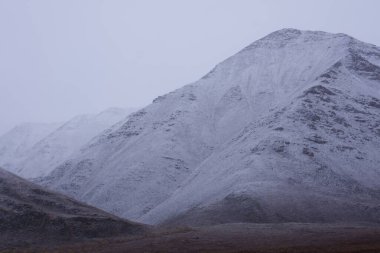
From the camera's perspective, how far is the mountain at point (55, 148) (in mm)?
150425

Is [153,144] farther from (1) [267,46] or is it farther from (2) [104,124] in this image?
(2) [104,124]

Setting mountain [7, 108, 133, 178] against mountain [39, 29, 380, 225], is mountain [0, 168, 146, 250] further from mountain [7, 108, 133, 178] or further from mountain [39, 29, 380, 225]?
mountain [7, 108, 133, 178]

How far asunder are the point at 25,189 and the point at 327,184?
38.4m

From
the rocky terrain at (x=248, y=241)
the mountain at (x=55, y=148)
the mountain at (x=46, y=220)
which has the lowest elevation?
the rocky terrain at (x=248, y=241)

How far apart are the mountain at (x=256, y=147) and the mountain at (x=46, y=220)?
38.2 feet

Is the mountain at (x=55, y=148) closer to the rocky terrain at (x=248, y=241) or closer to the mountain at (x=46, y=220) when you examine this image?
the mountain at (x=46, y=220)

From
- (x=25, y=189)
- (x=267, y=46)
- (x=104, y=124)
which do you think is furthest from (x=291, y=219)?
(x=104, y=124)

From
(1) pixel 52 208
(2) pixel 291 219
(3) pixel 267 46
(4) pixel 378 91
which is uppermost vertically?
(3) pixel 267 46

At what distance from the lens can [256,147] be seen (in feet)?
279

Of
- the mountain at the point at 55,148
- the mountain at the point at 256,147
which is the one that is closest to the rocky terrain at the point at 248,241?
the mountain at the point at 256,147

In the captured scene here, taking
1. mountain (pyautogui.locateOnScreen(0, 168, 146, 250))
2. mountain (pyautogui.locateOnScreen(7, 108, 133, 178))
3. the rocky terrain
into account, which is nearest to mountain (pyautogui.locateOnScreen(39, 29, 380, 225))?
the rocky terrain

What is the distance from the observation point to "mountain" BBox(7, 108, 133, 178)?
150425mm

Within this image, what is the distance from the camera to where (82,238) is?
52875mm

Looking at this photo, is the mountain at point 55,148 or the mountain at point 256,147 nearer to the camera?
the mountain at point 256,147
